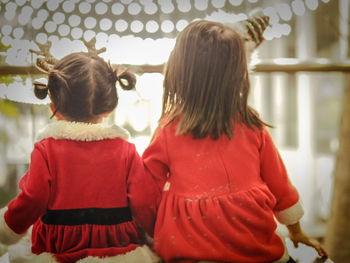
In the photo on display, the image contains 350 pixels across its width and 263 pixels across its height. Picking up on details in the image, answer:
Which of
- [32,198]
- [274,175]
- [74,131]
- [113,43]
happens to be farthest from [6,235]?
[274,175]

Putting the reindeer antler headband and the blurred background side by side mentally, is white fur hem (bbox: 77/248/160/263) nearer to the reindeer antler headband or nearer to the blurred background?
the blurred background

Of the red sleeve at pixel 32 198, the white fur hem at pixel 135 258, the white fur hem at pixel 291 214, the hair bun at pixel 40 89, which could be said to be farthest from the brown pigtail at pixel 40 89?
the white fur hem at pixel 291 214

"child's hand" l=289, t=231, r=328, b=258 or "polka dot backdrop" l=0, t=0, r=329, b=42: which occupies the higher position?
"polka dot backdrop" l=0, t=0, r=329, b=42

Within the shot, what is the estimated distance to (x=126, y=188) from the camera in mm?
803

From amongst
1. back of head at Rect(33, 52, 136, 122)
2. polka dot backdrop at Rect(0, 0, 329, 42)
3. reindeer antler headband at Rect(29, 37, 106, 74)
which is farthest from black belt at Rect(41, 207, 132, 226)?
polka dot backdrop at Rect(0, 0, 329, 42)

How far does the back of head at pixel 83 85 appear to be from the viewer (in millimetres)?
775

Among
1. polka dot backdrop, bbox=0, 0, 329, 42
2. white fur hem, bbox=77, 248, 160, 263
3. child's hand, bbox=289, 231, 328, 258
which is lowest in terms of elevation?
child's hand, bbox=289, 231, 328, 258

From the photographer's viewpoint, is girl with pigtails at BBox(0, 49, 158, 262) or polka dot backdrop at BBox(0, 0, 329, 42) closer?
girl with pigtails at BBox(0, 49, 158, 262)

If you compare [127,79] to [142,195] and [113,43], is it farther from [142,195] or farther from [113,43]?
[142,195]

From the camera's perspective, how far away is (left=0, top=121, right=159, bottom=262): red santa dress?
0.75 meters

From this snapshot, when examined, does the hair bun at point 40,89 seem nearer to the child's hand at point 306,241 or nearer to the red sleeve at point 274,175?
the red sleeve at point 274,175

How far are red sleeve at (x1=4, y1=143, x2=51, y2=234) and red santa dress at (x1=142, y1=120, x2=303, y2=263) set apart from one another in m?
0.24

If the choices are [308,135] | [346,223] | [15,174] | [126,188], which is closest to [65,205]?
[126,188]

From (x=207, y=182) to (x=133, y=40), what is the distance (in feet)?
1.48
